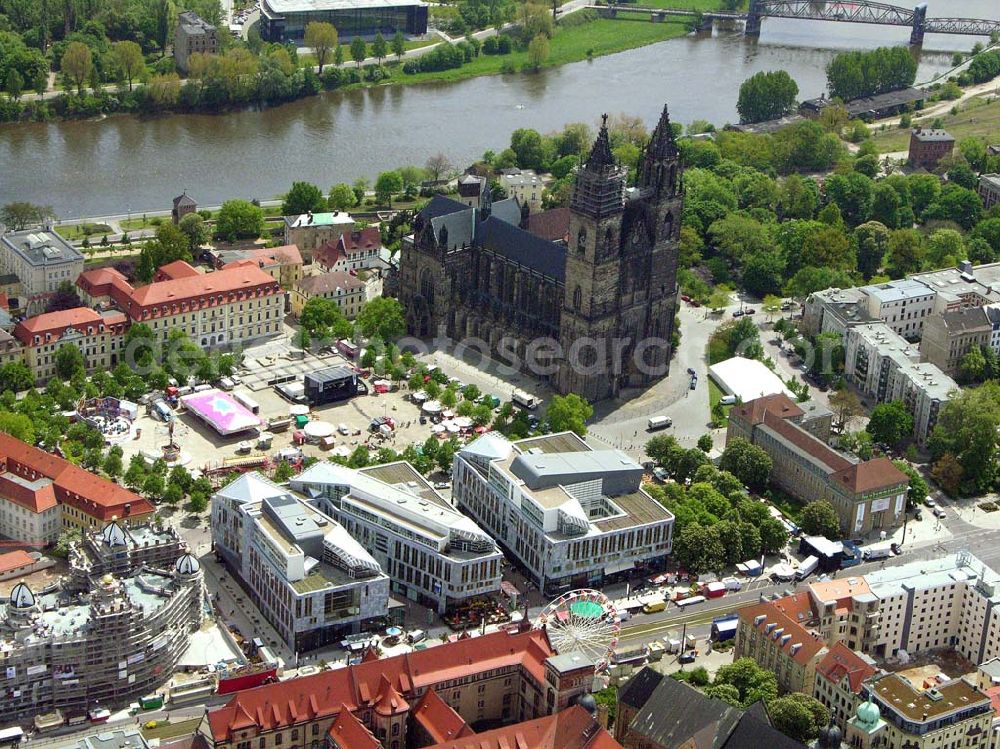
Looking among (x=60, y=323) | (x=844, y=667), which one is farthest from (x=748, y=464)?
(x=60, y=323)

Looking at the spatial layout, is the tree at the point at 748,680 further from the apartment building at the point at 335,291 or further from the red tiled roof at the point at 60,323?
the red tiled roof at the point at 60,323

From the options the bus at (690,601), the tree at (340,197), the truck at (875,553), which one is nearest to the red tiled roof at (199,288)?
the tree at (340,197)

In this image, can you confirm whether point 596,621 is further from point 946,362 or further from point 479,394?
point 946,362

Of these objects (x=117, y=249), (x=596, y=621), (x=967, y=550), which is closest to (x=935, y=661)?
(x=967, y=550)

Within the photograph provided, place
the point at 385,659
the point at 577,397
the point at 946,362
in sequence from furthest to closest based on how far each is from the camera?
1. the point at 946,362
2. the point at 577,397
3. the point at 385,659

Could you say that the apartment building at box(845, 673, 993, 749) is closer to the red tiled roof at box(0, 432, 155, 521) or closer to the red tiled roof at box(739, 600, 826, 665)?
the red tiled roof at box(739, 600, 826, 665)

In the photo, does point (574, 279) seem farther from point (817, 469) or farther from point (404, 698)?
point (404, 698)

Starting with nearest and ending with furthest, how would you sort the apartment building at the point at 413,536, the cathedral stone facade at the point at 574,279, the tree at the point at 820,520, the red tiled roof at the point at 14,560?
the apartment building at the point at 413,536
the red tiled roof at the point at 14,560
the tree at the point at 820,520
the cathedral stone facade at the point at 574,279
